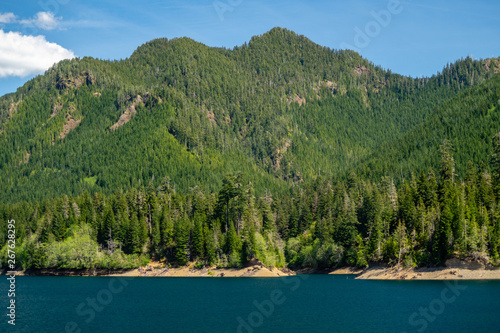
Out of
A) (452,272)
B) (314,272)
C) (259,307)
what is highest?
(452,272)

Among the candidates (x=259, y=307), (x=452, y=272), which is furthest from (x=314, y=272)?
(x=259, y=307)

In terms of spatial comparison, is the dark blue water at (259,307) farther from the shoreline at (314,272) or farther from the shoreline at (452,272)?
the shoreline at (314,272)

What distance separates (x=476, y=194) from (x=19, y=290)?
375 ft

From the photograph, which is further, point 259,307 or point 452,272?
point 452,272

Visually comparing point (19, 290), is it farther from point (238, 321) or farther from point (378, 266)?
point (378, 266)

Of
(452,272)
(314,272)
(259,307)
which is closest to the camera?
(259,307)

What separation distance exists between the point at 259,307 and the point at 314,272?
68.5 metres

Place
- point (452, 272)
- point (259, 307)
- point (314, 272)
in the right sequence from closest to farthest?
point (259, 307) < point (452, 272) < point (314, 272)

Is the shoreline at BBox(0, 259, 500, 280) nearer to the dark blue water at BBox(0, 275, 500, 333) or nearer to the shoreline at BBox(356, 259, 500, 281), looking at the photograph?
the shoreline at BBox(356, 259, 500, 281)

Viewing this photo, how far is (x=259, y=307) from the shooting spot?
8944 cm

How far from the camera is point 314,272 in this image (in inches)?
6107

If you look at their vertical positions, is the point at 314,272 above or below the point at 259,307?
below

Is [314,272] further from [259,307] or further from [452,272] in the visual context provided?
[259,307]

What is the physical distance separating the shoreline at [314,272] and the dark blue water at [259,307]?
6.77 m
